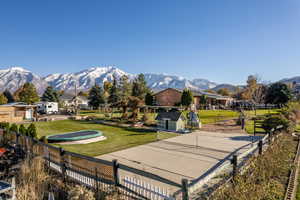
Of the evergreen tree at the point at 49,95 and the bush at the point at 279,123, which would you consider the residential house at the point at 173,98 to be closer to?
the bush at the point at 279,123

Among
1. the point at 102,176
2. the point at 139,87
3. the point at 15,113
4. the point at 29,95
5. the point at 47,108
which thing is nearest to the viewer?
the point at 102,176

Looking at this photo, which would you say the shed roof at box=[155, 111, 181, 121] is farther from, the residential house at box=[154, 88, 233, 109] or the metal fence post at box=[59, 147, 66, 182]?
the residential house at box=[154, 88, 233, 109]

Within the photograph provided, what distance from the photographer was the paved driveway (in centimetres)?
732

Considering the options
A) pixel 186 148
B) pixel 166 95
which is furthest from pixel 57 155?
pixel 166 95

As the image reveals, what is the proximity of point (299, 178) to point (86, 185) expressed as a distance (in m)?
7.06

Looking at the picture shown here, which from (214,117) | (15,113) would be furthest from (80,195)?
(15,113)

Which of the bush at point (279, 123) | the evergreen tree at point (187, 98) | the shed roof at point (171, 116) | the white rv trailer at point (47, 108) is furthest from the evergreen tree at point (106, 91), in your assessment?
the bush at point (279, 123)

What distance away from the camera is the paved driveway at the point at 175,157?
7.32 meters

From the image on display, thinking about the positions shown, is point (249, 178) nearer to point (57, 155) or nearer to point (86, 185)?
point (86, 185)

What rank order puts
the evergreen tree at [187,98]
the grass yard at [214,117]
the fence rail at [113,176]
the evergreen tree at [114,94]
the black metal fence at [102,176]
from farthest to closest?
Result: 1. the evergreen tree at [114,94]
2. the evergreen tree at [187,98]
3. the grass yard at [214,117]
4. the black metal fence at [102,176]
5. the fence rail at [113,176]

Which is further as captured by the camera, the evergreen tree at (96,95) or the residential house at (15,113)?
the evergreen tree at (96,95)

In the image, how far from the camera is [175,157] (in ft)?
30.3

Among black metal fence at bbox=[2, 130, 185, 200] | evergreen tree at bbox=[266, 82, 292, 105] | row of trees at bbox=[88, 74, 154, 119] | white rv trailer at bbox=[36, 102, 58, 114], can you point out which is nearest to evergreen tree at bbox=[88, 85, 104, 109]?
row of trees at bbox=[88, 74, 154, 119]

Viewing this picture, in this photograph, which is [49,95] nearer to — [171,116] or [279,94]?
[171,116]
